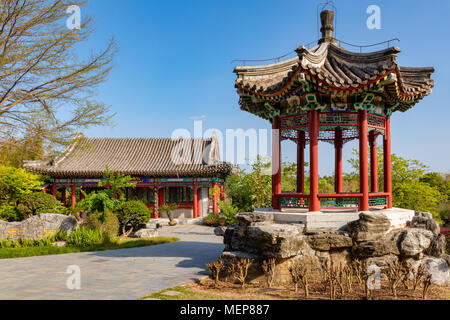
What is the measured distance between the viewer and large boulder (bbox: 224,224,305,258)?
7.13 metres

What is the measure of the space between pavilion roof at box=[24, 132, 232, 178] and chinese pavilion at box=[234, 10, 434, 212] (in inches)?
522

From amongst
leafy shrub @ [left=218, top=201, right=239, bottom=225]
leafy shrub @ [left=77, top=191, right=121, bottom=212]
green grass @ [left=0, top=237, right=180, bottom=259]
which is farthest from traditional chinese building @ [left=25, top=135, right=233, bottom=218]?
green grass @ [left=0, top=237, right=180, bottom=259]

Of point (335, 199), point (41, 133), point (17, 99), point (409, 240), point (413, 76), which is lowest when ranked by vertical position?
point (409, 240)

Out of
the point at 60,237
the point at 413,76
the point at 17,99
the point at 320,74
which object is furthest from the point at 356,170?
the point at 17,99

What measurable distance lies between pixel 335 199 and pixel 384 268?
1949mm

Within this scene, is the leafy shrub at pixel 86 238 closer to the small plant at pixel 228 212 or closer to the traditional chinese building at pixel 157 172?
the small plant at pixel 228 212

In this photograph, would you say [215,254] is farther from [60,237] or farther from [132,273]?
[60,237]

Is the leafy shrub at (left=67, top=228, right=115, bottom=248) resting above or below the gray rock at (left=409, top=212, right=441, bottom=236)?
below

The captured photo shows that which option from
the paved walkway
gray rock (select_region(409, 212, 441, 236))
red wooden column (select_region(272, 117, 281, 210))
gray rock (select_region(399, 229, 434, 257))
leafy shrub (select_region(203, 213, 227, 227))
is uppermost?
red wooden column (select_region(272, 117, 281, 210))

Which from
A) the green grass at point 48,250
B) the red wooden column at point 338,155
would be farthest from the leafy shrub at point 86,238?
the red wooden column at point 338,155

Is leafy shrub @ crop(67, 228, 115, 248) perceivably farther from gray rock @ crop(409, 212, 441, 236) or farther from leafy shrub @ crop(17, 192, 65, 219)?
gray rock @ crop(409, 212, 441, 236)

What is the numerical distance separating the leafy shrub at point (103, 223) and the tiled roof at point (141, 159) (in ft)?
29.7

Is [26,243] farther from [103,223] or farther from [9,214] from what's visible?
[9,214]

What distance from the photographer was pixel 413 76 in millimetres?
10312
